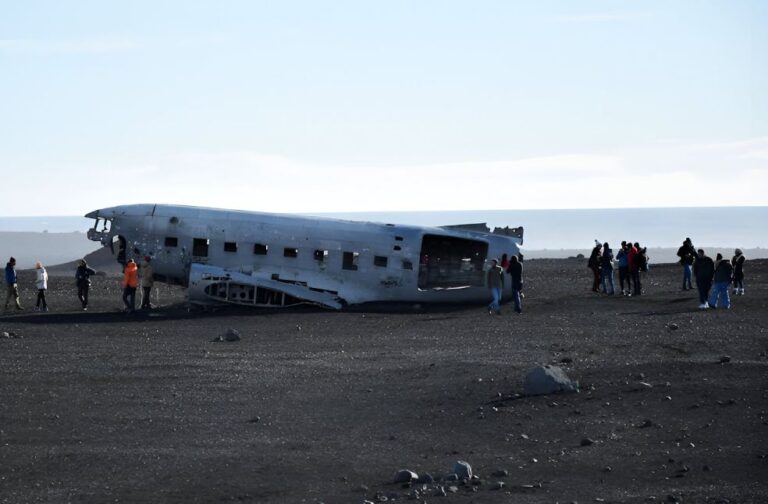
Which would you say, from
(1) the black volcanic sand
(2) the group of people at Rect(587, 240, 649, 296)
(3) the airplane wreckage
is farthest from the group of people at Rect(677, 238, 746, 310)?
(3) the airplane wreckage

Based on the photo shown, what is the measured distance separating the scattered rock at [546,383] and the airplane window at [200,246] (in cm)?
2096

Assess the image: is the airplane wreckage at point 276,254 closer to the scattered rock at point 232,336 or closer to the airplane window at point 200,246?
the airplane window at point 200,246

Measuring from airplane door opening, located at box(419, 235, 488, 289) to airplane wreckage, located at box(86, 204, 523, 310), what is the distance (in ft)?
3.03

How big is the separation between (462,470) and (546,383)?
244 inches

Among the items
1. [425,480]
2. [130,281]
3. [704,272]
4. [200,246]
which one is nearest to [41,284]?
[130,281]

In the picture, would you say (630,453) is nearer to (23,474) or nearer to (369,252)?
(23,474)

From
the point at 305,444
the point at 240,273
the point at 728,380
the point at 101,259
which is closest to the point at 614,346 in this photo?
the point at 728,380

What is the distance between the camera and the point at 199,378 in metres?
26.2

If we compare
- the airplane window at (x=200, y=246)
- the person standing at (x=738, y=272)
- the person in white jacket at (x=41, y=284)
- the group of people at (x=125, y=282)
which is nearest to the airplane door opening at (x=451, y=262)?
the airplane window at (x=200, y=246)

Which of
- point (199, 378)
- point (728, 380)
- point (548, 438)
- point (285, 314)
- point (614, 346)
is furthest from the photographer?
point (285, 314)

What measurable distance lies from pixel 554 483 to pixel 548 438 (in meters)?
2.90

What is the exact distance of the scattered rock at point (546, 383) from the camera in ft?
74.8

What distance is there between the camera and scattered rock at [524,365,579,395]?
22812mm

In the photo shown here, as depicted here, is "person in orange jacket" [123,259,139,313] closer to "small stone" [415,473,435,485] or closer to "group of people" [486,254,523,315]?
"group of people" [486,254,523,315]
